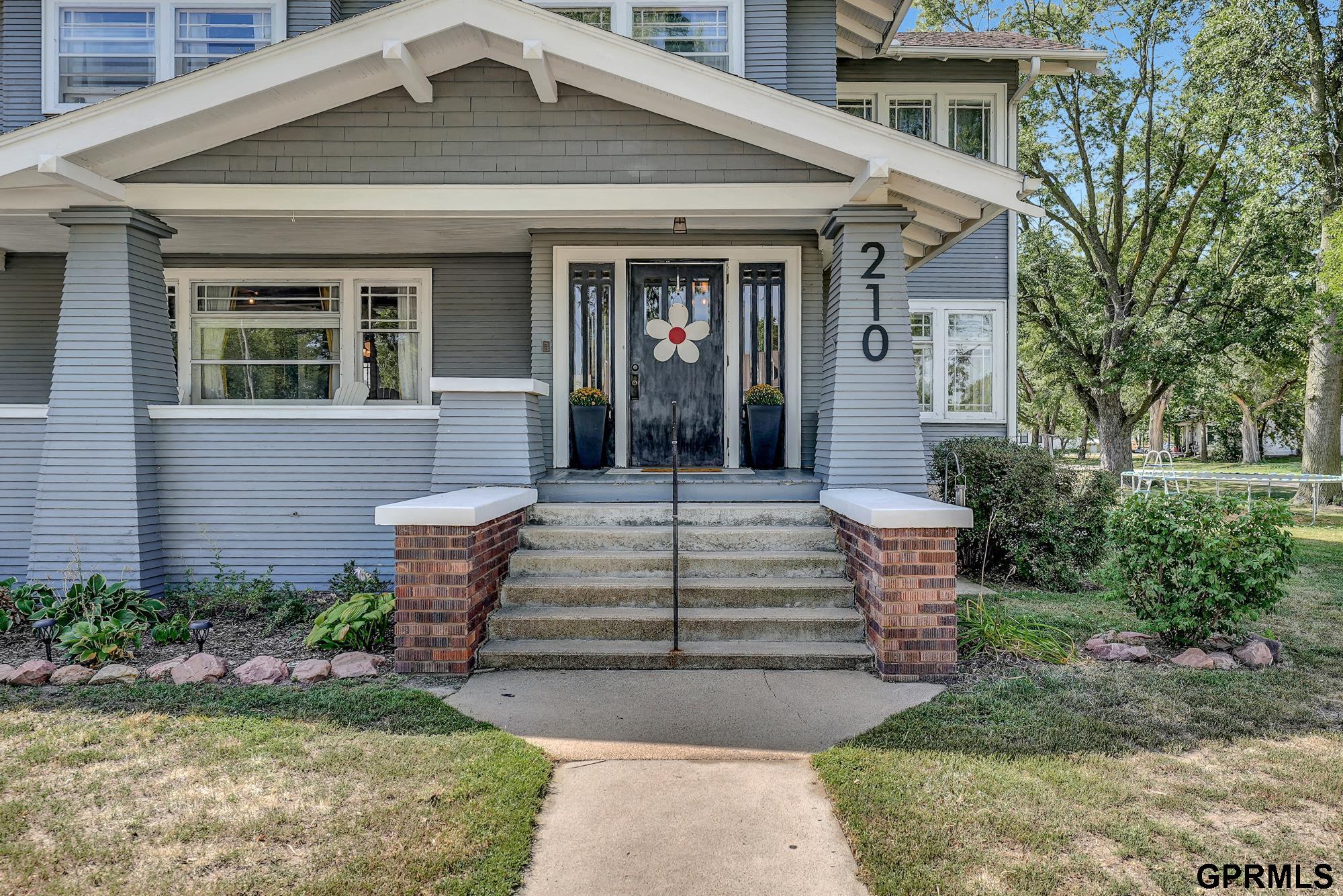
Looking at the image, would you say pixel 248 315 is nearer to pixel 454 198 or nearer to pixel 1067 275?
pixel 454 198

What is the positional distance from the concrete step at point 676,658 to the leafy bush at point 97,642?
2.38 m

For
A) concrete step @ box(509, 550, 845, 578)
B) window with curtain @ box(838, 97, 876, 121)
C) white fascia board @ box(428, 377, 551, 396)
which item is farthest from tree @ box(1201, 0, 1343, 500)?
white fascia board @ box(428, 377, 551, 396)

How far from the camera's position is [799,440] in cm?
762

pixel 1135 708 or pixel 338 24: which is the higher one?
pixel 338 24

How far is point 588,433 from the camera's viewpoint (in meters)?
7.45

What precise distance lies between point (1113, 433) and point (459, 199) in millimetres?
17143

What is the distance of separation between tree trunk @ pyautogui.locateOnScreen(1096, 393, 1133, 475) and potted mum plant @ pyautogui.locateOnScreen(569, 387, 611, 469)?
49.4ft

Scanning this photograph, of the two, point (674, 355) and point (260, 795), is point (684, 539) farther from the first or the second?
point (260, 795)

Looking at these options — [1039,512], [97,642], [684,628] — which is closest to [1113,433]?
[1039,512]

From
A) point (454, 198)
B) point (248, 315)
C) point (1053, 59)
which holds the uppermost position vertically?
point (1053, 59)

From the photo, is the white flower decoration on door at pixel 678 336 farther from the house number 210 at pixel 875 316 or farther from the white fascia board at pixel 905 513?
the white fascia board at pixel 905 513

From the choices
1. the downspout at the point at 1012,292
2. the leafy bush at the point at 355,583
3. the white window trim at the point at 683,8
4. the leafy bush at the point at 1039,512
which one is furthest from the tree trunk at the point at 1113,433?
the leafy bush at the point at 355,583

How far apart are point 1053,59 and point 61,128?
10.6 meters

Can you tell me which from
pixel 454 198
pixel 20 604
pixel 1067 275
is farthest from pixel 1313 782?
pixel 1067 275
